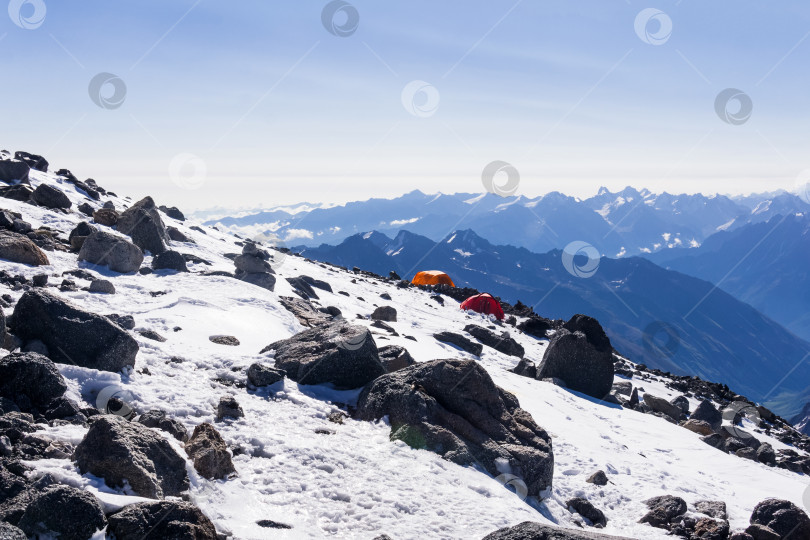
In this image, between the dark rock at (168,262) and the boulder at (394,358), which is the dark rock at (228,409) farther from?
the dark rock at (168,262)

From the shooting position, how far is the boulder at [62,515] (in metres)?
4.91

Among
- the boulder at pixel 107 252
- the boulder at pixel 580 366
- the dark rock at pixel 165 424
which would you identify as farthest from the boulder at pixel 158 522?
the boulder at pixel 580 366

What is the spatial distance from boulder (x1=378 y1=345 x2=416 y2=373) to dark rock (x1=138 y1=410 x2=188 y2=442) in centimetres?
583

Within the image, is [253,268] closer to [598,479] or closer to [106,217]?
[106,217]

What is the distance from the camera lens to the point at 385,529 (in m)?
7.00

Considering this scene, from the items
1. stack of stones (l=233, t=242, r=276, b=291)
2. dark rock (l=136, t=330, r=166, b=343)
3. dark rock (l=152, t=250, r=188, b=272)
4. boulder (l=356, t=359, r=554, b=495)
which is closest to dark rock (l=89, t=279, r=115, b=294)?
dark rock (l=136, t=330, r=166, b=343)

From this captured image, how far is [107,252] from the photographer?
1855 cm

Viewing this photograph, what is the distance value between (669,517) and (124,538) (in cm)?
1027

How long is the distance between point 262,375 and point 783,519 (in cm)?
1058

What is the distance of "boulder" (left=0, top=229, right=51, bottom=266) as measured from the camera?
1555 cm

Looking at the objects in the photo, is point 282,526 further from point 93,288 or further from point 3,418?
point 93,288

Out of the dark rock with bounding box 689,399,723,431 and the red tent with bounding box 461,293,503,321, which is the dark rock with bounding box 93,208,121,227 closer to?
the red tent with bounding box 461,293,503,321

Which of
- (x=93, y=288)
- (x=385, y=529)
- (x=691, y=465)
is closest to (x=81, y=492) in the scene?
(x=385, y=529)

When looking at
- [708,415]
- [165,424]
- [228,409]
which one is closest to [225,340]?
[228,409]
